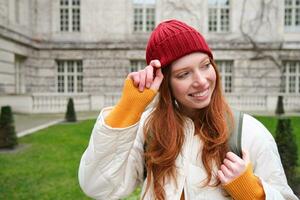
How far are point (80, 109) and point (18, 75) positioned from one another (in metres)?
4.08

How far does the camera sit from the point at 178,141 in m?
1.60

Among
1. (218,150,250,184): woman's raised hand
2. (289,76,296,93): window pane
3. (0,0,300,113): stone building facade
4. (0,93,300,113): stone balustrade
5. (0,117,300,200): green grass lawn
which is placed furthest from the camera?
(289,76,296,93): window pane

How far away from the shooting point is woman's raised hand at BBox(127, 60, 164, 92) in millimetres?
1542

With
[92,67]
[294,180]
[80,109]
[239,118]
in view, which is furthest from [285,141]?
[92,67]

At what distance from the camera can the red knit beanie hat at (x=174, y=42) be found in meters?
1.57

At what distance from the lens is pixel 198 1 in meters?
21.2

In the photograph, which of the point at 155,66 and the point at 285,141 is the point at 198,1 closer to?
the point at 285,141

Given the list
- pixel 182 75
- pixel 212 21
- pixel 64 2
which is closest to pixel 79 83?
pixel 64 2

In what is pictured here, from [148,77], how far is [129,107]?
0.52ft

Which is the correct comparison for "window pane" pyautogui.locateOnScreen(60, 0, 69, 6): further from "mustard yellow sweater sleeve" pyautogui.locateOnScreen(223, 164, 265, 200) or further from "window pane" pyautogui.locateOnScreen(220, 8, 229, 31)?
"mustard yellow sweater sleeve" pyautogui.locateOnScreen(223, 164, 265, 200)

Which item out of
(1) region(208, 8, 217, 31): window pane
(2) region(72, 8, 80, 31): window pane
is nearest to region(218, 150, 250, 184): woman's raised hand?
(1) region(208, 8, 217, 31): window pane

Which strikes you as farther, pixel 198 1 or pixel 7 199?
pixel 198 1

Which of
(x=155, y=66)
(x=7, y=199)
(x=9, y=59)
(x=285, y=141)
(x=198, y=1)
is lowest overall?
(x=7, y=199)

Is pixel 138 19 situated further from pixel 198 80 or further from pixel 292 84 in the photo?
pixel 198 80
